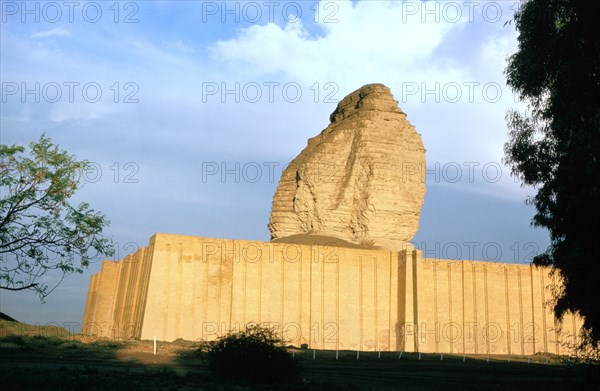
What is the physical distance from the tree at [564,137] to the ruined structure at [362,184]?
3312cm

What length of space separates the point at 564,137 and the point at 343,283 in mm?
24389

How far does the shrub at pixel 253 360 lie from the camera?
16.8 metres

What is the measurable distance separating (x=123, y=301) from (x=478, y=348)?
22412mm

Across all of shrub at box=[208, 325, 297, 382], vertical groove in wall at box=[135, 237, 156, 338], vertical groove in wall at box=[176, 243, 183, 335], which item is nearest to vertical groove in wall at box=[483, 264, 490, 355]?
vertical groove in wall at box=[176, 243, 183, 335]

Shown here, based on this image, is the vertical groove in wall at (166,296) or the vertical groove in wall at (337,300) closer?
the vertical groove in wall at (166,296)

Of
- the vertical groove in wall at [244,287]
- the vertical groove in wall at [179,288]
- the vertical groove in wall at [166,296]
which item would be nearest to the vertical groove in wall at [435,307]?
the vertical groove in wall at [244,287]

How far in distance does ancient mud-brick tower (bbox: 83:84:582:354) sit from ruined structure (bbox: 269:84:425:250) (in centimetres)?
10

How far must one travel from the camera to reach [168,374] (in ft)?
55.8

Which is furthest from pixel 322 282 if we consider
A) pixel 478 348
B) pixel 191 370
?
pixel 191 370

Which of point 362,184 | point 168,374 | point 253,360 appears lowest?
point 168,374

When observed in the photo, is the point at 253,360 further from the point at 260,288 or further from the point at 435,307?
the point at 435,307

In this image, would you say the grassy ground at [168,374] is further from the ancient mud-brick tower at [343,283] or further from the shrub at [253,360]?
the ancient mud-brick tower at [343,283]

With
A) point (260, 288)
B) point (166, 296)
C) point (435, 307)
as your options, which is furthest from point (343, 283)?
point (166, 296)

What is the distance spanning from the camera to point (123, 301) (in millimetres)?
43031
